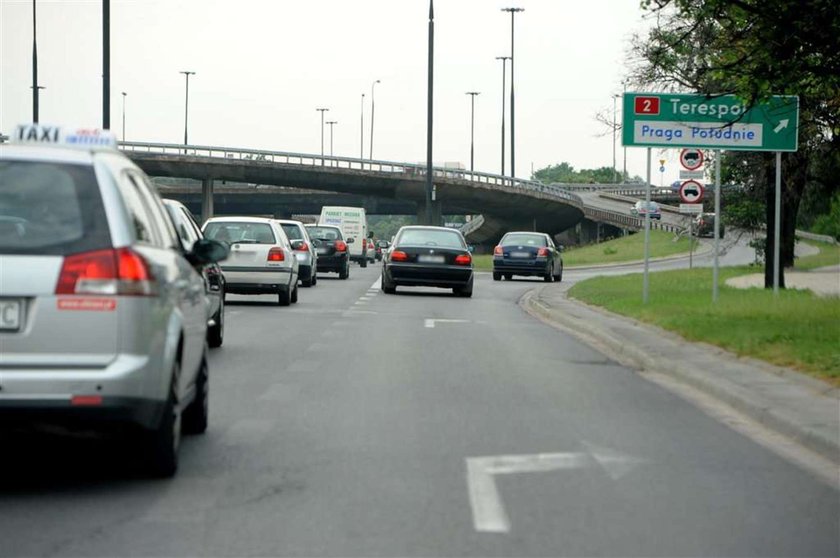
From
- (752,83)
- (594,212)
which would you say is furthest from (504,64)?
(752,83)

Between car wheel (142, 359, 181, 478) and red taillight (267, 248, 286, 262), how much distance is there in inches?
697

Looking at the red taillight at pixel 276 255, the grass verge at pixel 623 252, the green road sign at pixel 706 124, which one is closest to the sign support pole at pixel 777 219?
the green road sign at pixel 706 124

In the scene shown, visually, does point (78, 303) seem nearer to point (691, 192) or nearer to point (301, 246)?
point (301, 246)

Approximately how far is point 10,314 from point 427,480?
2367mm

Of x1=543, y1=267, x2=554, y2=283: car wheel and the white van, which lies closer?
x1=543, y1=267, x2=554, y2=283: car wheel

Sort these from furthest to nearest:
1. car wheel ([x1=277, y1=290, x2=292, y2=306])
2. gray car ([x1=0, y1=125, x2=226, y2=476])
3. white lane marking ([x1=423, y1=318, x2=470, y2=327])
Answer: car wheel ([x1=277, y1=290, x2=292, y2=306]) → white lane marking ([x1=423, y1=318, x2=470, y2=327]) → gray car ([x1=0, y1=125, x2=226, y2=476])

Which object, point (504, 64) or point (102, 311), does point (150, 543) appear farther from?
point (504, 64)

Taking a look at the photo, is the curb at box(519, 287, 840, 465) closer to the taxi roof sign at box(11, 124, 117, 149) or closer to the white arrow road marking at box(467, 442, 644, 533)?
the white arrow road marking at box(467, 442, 644, 533)

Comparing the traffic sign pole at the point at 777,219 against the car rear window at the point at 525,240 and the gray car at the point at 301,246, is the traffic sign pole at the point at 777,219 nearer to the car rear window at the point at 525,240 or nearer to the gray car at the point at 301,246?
the gray car at the point at 301,246

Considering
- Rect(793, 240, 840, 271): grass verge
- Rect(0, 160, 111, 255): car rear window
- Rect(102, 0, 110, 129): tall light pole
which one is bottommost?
Rect(793, 240, 840, 271): grass verge

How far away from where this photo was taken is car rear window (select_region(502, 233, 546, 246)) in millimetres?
44750

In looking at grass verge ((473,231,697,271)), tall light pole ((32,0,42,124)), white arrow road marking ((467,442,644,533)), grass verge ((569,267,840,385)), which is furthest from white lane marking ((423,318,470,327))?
grass verge ((473,231,697,271))

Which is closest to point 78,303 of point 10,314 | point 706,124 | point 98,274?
point 98,274

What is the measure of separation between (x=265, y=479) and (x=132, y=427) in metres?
0.96
